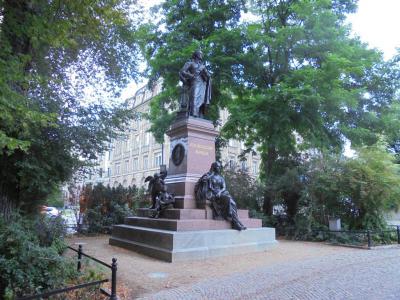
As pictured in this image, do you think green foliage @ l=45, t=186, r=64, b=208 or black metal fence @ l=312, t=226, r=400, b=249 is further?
green foliage @ l=45, t=186, r=64, b=208

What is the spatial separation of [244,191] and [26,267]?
49.0ft

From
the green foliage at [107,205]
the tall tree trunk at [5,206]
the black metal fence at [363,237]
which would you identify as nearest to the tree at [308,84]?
the black metal fence at [363,237]

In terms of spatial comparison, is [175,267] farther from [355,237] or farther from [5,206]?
[355,237]

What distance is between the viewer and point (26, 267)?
579 cm

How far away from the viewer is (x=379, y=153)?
1602cm

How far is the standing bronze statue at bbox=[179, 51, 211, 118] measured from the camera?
1412 centimetres

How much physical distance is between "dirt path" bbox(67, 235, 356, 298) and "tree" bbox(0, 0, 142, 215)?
3.36 meters

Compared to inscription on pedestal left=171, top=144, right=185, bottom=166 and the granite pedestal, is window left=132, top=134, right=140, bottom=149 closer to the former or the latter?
the granite pedestal

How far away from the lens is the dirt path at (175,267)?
720 cm

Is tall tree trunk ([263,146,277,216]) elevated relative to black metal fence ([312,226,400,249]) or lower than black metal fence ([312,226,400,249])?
elevated

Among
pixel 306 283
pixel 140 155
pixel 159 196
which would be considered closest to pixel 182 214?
pixel 159 196

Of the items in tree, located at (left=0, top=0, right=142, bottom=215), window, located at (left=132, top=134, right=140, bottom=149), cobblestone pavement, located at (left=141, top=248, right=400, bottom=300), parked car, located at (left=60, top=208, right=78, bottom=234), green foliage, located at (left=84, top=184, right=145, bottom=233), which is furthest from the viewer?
window, located at (left=132, top=134, right=140, bottom=149)

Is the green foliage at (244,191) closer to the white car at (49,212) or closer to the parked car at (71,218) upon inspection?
the parked car at (71,218)

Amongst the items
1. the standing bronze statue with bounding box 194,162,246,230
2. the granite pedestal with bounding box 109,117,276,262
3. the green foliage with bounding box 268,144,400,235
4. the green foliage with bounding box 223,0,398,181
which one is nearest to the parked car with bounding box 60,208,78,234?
the granite pedestal with bounding box 109,117,276,262
